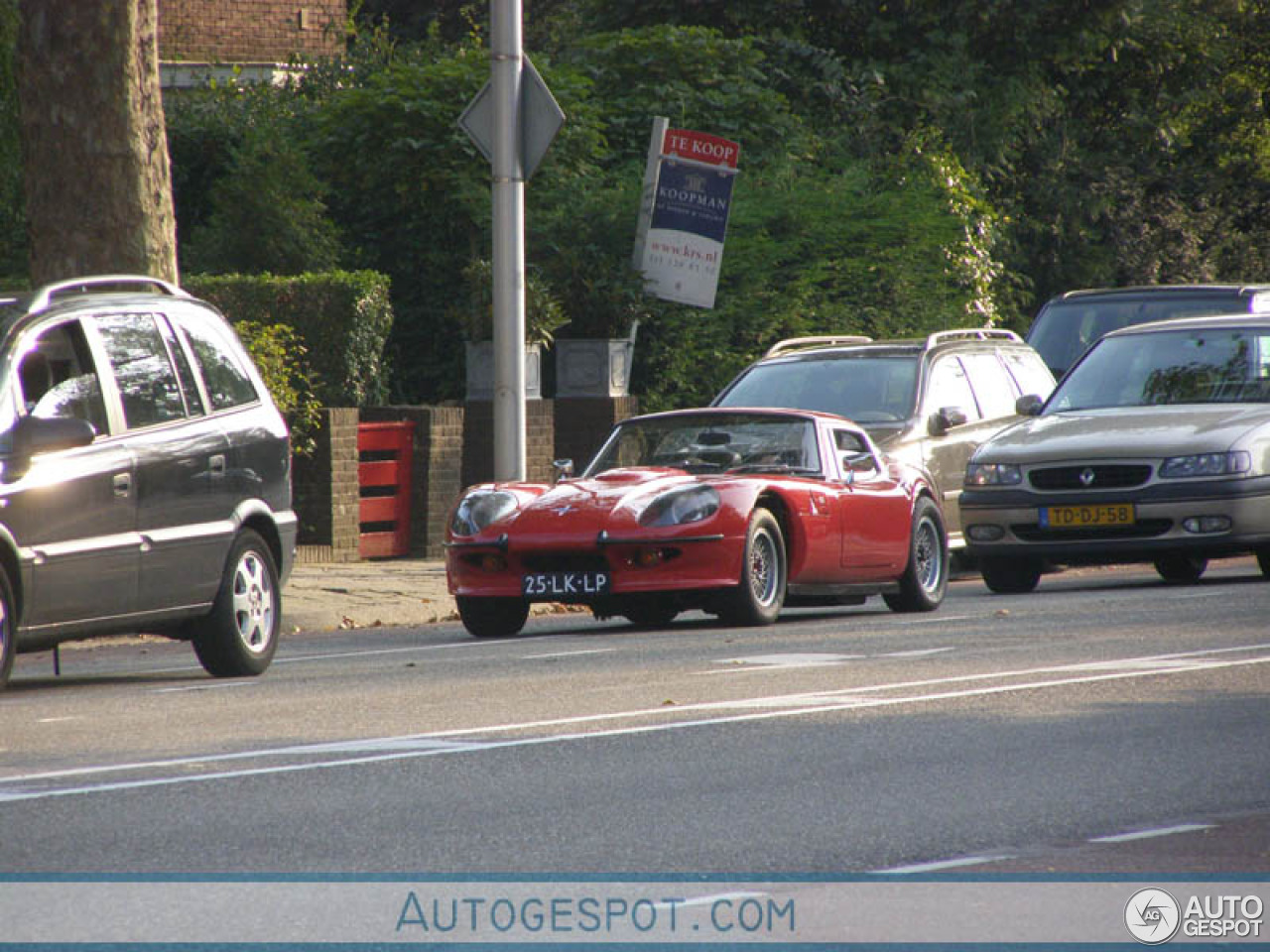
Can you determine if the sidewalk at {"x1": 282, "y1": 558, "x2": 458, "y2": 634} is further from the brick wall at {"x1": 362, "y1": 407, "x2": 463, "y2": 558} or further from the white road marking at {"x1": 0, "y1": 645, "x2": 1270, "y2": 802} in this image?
the white road marking at {"x1": 0, "y1": 645, "x2": 1270, "y2": 802}

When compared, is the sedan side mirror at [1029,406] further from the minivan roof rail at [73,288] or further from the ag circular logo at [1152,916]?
the ag circular logo at [1152,916]

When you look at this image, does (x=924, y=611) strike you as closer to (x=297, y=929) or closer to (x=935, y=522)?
(x=935, y=522)

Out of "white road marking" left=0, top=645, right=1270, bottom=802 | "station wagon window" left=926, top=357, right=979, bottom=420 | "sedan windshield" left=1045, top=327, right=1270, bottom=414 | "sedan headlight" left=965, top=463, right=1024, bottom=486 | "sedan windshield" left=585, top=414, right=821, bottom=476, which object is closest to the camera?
"white road marking" left=0, top=645, right=1270, bottom=802

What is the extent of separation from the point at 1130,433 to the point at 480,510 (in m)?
4.87

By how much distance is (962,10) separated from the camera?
33188mm

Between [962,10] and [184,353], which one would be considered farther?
[962,10]

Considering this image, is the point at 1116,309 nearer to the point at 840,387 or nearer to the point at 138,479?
the point at 840,387

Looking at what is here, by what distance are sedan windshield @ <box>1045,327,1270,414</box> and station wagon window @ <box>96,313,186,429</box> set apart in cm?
840

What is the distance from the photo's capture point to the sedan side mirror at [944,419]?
17844 mm

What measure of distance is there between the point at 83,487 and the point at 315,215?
43.4 feet

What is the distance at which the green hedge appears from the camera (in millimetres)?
20188

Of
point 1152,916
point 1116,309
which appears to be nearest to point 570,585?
point 1152,916

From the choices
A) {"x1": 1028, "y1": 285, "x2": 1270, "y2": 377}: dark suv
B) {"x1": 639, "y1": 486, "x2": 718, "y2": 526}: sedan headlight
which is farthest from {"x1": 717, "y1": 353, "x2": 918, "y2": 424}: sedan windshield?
{"x1": 639, "y1": 486, "x2": 718, "y2": 526}: sedan headlight

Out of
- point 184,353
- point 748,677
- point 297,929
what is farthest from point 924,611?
point 297,929
